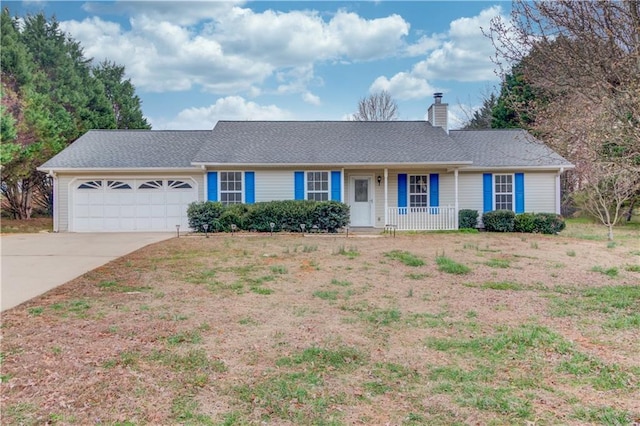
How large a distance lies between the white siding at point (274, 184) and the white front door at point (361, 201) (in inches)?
98.6

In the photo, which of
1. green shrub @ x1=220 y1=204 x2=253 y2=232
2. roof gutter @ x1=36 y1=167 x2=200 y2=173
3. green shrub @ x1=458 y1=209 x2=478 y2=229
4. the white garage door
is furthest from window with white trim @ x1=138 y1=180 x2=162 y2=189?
green shrub @ x1=458 y1=209 x2=478 y2=229

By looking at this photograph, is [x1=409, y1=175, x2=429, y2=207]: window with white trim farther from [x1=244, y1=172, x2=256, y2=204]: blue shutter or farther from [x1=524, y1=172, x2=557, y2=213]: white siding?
[x1=244, y1=172, x2=256, y2=204]: blue shutter

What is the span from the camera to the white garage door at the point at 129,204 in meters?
15.4

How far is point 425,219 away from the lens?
1530cm

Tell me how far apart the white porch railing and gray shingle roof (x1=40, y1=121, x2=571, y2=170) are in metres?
1.85

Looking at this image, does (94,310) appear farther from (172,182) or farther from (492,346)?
(172,182)

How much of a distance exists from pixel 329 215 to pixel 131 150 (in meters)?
8.71

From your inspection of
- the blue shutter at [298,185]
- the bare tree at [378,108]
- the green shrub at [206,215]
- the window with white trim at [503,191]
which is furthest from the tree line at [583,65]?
the bare tree at [378,108]

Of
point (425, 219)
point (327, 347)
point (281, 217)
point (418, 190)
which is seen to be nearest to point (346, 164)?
point (281, 217)

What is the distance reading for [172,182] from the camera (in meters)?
15.6

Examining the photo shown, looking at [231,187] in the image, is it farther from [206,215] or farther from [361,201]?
[361,201]

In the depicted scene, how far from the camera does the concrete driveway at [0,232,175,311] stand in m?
6.59

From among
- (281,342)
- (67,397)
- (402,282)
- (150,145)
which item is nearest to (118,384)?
(67,397)

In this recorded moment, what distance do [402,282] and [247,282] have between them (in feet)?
8.95
